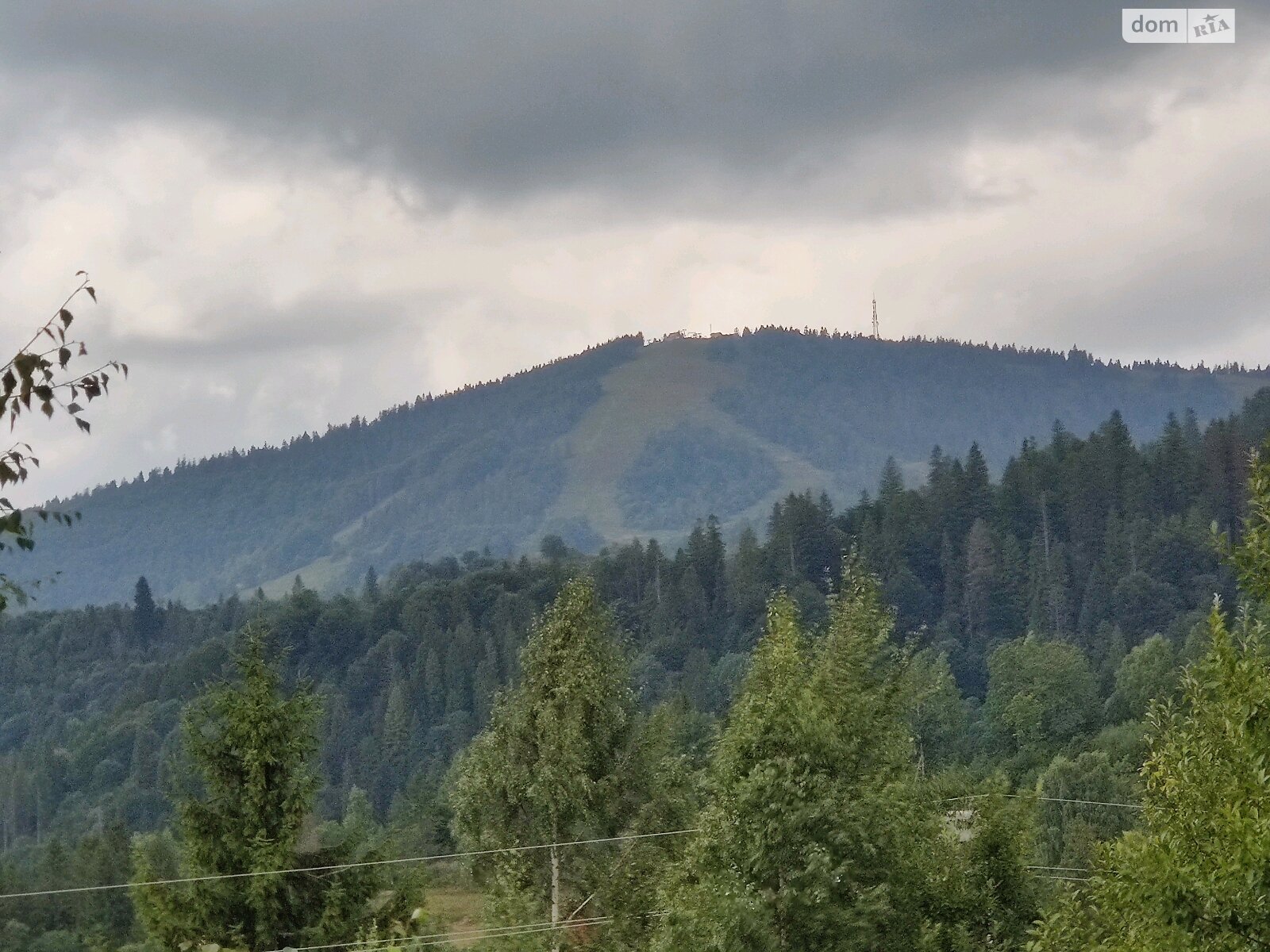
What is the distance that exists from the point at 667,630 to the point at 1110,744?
93450mm

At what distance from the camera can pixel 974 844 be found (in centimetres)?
2586

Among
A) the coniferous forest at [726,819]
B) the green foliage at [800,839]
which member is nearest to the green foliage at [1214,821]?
the coniferous forest at [726,819]

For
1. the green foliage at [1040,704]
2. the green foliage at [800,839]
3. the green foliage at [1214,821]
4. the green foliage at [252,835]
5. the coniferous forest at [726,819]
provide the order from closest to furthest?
the green foliage at [1214,821]
the coniferous forest at [726,819]
the green foliage at [800,839]
the green foliage at [252,835]
the green foliage at [1040,704]

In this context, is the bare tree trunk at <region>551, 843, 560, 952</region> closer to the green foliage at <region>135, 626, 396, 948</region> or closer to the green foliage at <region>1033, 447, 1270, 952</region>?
the green foliage at <region>135, 626, 396, 948</region>

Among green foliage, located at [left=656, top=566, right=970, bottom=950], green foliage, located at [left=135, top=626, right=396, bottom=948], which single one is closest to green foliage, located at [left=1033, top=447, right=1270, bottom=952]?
green foliage, located at [left=656, top=566, right=970, bottom=950]

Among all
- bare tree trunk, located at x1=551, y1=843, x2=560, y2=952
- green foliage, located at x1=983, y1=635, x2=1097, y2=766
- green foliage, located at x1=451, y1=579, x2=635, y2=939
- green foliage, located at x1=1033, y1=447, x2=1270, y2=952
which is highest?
green foliage, located at x1=1033, y1=447, x2=1270, y2=952

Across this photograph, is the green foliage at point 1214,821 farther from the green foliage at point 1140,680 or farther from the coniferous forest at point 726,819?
the green foliage at point 1140,680

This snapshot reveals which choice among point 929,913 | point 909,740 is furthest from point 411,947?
point 909,740

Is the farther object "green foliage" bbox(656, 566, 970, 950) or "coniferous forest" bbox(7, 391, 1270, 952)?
"green foliage" bbox(656, 566, 970, 950)

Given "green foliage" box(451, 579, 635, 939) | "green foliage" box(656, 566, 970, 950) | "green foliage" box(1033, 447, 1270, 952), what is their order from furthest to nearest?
"green foliage" box(451, 579, 635, 939) < "green foliage" box(656, 566, 970, 950) < "green foliage" box(1033, 447, 1270, 952)

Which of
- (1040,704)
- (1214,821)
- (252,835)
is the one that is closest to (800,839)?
(252,835)

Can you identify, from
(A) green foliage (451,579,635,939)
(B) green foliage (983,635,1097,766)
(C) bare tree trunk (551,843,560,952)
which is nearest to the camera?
(C) bare tree trunk (551,843,560,952)

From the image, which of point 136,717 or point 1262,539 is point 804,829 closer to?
point 1262,539

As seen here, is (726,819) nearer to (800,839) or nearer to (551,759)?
(800,839)
